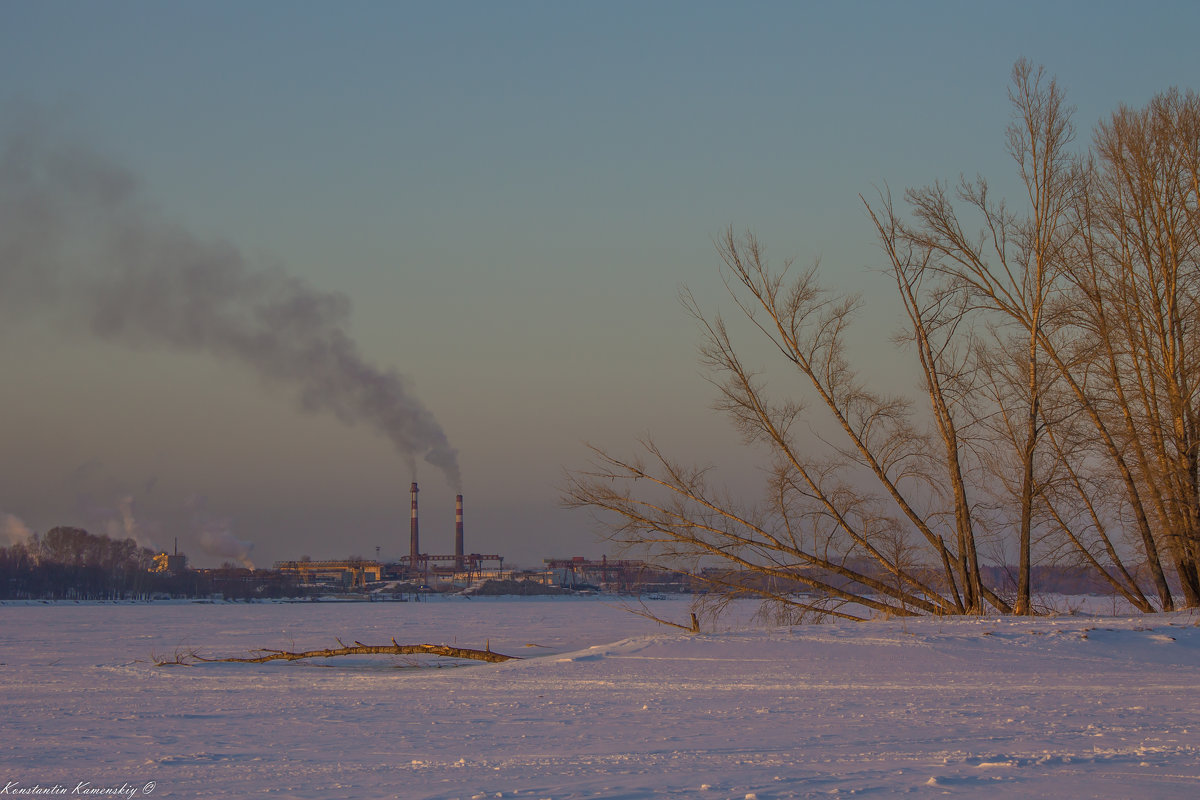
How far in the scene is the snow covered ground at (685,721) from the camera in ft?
17.8

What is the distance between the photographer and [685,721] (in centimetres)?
760

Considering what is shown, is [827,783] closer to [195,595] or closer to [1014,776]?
[1014,776]

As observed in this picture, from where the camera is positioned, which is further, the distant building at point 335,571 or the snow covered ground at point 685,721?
the distant building at point 335,571

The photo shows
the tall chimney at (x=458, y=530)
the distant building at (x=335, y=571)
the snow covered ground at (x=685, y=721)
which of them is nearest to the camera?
the snow covered ground at (x=685, y=721)

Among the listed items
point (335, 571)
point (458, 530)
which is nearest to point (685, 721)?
point (458, 530)

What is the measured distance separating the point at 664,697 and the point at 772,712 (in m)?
1.40

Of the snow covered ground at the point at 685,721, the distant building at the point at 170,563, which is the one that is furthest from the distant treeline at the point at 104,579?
the snow covered ground at the point at 685,721

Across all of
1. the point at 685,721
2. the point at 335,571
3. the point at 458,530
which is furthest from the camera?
the point at 335,571

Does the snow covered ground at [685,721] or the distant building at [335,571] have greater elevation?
the snow covered ground at [685,721]

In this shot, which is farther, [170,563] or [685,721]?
[170,563]

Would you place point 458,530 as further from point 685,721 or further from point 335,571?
point 685,721

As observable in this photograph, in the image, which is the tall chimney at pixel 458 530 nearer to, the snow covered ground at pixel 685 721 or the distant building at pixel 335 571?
the distant building at pixel 335 571

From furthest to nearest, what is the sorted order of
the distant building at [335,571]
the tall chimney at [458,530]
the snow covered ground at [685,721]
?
the distant building at [335,571] < the tall chimney at [458,530] < the snow covered ground at [685,721]

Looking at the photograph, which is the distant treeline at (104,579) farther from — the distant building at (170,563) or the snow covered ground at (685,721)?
the snow covered ground at (685,721)
